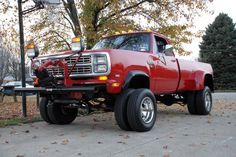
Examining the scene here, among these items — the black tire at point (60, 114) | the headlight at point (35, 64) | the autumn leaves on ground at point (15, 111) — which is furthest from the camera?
the autumn leaves on ground at point (15, 111)

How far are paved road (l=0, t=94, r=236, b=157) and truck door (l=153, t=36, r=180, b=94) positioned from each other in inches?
35.9

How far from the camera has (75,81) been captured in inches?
328

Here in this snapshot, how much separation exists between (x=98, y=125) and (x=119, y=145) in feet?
9.06

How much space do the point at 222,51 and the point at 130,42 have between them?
35868 millimetres

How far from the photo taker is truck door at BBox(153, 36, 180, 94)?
31.2 ft

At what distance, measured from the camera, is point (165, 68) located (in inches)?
384

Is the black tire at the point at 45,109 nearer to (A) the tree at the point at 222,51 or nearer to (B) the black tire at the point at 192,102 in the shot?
(B) the black tire at the point at 192,102

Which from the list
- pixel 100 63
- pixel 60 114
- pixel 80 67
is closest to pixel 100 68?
pixel 100 63

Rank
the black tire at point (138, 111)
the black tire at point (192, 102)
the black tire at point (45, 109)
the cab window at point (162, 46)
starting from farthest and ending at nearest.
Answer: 1. the black tire at point (192, 102)
2. the cab window at point (162, 46)
3. the black tire at point (45, 109)
4. the black tire at point (138, 111)

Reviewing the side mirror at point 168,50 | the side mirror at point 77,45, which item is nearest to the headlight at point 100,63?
the side mirror at point 77,45

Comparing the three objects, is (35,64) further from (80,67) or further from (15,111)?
(15,111)

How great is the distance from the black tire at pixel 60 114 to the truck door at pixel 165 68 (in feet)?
7.30

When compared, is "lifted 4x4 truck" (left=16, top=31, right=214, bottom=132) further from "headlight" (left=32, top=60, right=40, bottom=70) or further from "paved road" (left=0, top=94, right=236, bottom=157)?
"paved road" (left=0, top=94, right=236, bottom=157)

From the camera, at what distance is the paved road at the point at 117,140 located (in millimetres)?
6194
